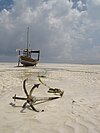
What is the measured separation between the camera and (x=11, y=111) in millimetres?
6008

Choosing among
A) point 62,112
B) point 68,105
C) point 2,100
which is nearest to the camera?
point 62,112

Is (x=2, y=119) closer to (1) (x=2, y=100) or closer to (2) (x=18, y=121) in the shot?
(2) (x=18, y=121)

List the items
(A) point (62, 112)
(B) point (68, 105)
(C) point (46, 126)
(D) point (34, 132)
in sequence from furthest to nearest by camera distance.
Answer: (B) point (68, 105), (A) point (62, 112), (C) point (46, 126), (D) point (34, 132)

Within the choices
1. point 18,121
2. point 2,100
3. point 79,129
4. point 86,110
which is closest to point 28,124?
point 18,121

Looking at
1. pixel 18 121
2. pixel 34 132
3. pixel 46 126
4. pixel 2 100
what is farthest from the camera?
pixel 2 100

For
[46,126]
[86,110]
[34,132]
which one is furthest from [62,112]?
[34,132]

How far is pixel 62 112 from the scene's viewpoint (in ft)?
19.7

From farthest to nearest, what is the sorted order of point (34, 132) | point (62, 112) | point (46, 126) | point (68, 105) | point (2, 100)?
point (2, 100) < point (68, 105) < point (62, 112) < point (46, 126) < point (34, 132)

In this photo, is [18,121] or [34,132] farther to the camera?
[18,121]

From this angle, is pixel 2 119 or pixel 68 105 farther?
pixel 68 105

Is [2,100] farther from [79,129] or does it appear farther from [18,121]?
[79,129]

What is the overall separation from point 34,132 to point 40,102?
2955 mm

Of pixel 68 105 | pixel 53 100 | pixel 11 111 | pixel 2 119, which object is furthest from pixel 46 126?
pixel 53 100

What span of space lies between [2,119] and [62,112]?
1710 mm
